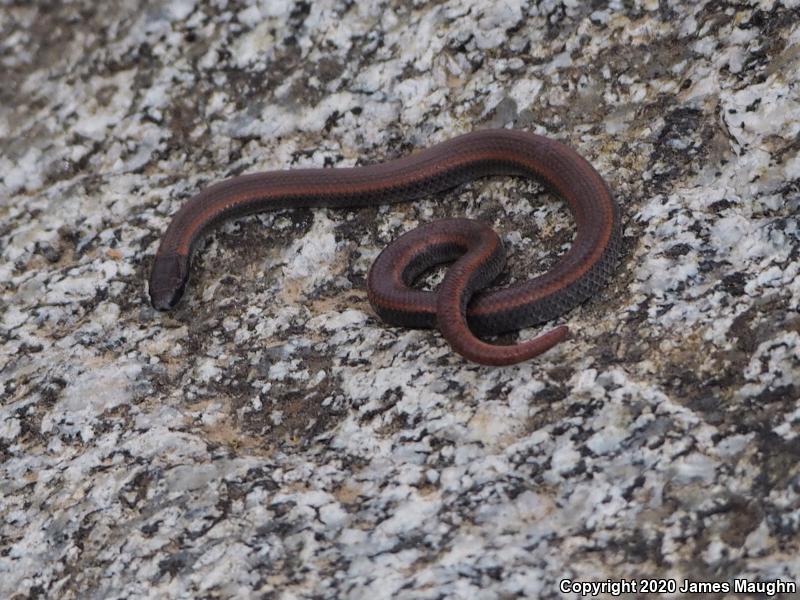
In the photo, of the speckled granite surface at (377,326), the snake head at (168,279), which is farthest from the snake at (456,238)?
the speckled granite surface at (377,326)

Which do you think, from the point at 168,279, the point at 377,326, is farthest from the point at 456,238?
the point at 168,279

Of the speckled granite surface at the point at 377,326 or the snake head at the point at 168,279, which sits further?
the snake head at the point at 168,279

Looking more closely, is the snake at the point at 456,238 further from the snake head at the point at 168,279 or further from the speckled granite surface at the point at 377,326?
the speckled granite surface at the point at 377,326

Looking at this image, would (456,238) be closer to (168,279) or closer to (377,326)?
(377,326)

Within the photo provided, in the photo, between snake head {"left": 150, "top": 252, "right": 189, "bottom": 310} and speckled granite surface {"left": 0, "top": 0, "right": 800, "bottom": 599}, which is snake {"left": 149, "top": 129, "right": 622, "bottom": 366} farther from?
speckled granite surface {"left": 0, "top": 0, "right": 800, "bottom": 599}

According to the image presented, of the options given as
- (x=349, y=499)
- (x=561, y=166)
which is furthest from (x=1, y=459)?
(x=561, y=166)

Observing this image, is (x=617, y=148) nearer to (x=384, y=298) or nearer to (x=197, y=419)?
(x=384, y=298)
